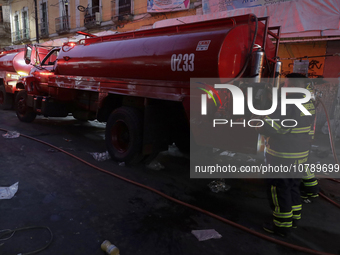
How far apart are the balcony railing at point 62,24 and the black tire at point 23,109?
41.7ft

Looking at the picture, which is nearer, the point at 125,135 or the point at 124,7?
the point at 125,135

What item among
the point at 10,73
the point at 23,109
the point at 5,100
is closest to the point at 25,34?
the point at 5,100

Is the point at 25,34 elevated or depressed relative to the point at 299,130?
elevated

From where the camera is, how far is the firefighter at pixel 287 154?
263 centimetres

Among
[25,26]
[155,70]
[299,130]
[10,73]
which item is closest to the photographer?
[299,130]

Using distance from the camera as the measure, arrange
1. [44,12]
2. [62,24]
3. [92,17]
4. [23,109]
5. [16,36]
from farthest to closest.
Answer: [16,36] < [44,12] < [62,24] < [92,17] < [23,109]

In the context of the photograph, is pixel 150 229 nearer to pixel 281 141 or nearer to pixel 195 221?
pixel 195 221

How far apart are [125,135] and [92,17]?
14604mm

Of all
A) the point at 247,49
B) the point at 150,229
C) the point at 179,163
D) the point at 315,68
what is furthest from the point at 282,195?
the point at 315,68

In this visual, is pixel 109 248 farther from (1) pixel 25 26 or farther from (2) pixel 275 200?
(1) pixel 25 26

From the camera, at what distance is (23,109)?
794cm

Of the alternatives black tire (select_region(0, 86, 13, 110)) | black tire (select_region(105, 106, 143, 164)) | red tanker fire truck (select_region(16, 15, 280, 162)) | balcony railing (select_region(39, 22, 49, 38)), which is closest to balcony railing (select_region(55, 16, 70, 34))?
balcony railing (select_region(39, 22, 49, 38))

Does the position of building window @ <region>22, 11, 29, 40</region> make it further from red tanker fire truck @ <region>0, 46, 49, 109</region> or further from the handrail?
the handrail

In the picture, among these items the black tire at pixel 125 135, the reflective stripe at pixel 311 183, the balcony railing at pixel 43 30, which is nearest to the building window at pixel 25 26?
the balcony railing at pixel 43 30
